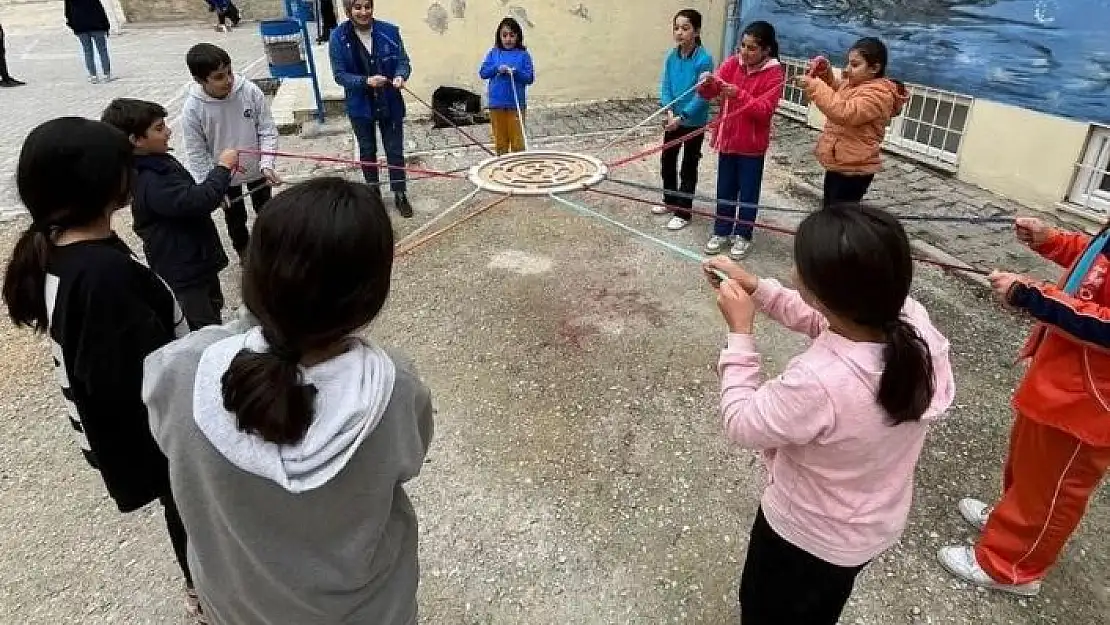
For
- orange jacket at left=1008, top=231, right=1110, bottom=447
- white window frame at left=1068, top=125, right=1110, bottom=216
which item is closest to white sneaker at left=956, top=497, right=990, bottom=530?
orange jacket at left=1008, top=231, right=1110, bottom=447

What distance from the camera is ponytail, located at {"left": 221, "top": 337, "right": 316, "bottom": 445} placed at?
971 mm

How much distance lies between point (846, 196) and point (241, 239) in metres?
3.80

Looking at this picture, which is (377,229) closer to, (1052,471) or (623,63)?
(1052,471)

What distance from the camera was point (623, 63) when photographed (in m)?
8.55

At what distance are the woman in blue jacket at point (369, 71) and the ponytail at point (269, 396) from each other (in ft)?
13.4

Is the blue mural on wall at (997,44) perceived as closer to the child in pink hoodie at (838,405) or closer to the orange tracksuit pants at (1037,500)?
the orange tracksuit pants at (1037,500)

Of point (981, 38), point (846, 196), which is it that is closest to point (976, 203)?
point (981, 38)

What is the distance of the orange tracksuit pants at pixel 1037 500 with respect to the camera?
77.5 inches

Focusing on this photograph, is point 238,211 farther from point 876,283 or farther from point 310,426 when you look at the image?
point 876,283

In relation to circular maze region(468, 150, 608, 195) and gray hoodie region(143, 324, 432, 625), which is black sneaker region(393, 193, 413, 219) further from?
gray hoodie region(143, 324, 432, 625)

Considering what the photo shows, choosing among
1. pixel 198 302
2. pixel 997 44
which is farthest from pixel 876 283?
pixel 997 44

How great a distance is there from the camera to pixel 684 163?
16.4 feet

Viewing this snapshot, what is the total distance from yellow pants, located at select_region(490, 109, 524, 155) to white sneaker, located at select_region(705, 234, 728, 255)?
210 centimetres

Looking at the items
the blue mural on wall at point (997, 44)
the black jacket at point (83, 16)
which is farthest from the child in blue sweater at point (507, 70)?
the black jacket at point (83, 16)
